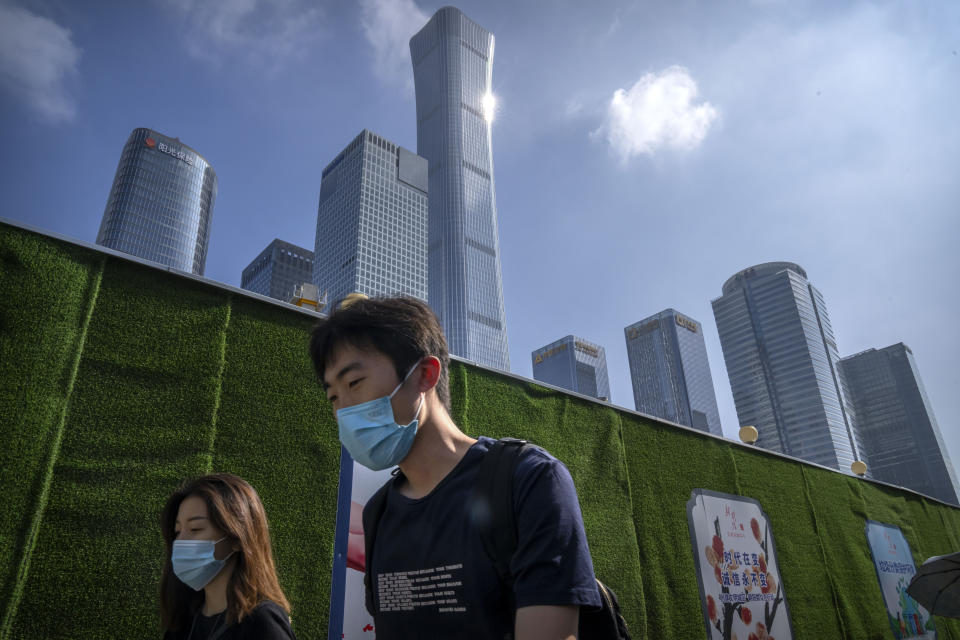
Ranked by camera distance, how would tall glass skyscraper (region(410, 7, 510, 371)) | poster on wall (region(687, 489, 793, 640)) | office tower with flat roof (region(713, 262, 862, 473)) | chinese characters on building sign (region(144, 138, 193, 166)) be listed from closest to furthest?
poster on wall (region(687, 489, 793, 640))
chinese characters on building sign (region(144, 138, 193, 166))
office tower with flat roof (region(713, 262, 862, 473))
tall glass skyscraper (region(410, 7, 510, 371))

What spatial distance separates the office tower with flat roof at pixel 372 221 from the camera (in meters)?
82.7

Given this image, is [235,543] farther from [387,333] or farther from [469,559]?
[469,559]

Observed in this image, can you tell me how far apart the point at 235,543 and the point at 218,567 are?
0.09 m

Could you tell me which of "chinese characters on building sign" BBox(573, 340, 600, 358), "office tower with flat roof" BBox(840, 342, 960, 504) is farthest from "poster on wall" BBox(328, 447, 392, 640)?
"chinese characters on building sign" BBox(573, 340, 600, 358)

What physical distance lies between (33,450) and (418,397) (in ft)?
5.82

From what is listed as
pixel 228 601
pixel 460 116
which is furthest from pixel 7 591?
pixel 460 116

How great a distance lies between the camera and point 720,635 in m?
4.11

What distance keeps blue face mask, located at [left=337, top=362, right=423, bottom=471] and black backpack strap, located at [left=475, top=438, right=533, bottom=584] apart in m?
0.30

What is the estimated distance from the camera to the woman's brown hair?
5.89 feet

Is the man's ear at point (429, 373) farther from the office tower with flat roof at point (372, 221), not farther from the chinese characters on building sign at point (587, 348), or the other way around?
the chinese characters on building sign at point (587, 348)

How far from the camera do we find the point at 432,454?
1235mm

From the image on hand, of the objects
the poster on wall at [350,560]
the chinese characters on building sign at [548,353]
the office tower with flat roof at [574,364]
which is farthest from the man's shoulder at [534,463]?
the chinese characters on building sign at [548,353]

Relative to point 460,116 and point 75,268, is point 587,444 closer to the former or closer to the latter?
point 75,268

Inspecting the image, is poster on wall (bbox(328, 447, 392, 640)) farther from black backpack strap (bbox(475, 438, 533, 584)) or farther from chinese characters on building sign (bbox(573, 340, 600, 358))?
chinese characters on building sign (bbox(573, 340, 600, 358))
